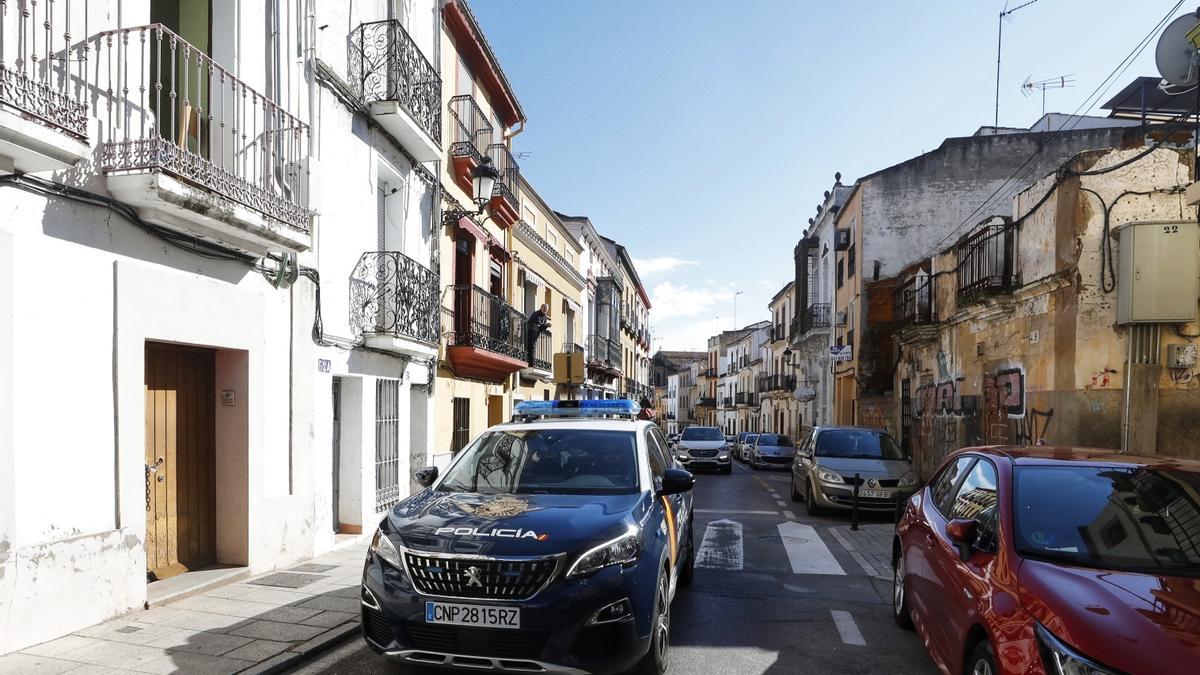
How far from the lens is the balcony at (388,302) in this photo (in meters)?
9.70

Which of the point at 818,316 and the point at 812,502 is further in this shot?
the point at 818,316

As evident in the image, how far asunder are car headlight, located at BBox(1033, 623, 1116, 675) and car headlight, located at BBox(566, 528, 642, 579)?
2.04 meters

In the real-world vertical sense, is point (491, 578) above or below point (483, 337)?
below

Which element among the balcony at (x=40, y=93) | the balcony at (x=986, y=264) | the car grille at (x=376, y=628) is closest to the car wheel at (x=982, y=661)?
the car grille at (x=376, y=628)

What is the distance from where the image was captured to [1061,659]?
9.77 feet

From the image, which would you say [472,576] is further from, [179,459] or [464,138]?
[464,138]

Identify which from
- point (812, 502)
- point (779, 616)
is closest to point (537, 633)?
point (779, 616)

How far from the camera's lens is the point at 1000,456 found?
4.60m

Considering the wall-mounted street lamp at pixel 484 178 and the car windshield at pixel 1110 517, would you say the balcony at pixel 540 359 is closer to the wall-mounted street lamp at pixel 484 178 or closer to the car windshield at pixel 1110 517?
the wall-mounted street lamp at pixel 484 178

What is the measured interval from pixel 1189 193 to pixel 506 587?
340 inches

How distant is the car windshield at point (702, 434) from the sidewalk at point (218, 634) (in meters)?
18.3

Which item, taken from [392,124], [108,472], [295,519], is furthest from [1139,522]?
[392,124]

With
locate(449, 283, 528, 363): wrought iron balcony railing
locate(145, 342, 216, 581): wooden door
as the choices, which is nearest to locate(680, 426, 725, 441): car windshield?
locate(449, 283, 528, 363): wrought iron balcony railing

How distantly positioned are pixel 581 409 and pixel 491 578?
4.38 meters
